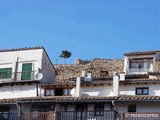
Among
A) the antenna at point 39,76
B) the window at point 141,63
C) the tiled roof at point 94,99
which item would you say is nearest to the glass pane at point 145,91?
the tiled roof at point 94,99

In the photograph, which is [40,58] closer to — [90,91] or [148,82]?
[90,91]

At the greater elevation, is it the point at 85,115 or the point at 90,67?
the point at 90,67

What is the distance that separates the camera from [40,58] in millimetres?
44250

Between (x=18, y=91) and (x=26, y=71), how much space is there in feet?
7.65

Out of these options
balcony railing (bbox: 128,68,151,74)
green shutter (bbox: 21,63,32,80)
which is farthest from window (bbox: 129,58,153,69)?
green shutter (bbox: 21,63,32,80)

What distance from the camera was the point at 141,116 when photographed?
33.5 meters

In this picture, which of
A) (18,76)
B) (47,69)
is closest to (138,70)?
(47,69)

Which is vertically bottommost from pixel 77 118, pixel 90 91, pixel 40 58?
pixel 77 118

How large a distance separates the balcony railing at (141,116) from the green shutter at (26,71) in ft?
41.4

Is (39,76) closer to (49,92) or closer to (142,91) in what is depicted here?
(49,92)

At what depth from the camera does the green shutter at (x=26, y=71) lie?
43344 mm

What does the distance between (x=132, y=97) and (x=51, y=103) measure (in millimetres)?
6447

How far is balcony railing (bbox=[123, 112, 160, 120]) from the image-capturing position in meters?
33.0

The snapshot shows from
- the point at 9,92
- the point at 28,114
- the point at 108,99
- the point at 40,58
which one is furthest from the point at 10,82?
the point at 108,99
